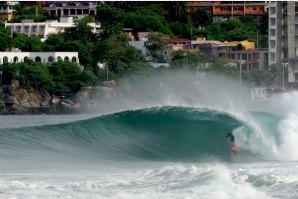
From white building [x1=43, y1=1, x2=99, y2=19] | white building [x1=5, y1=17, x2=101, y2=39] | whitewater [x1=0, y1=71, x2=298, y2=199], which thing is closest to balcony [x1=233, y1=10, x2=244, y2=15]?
white building [x1=43, y1=1, x2=99, y2=19]

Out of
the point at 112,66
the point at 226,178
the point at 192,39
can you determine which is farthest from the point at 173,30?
the point at 226,178

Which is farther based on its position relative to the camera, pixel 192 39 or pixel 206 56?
pixel 192 39

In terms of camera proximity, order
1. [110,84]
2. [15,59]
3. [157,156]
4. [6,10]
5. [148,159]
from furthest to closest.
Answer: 1. [6,10]
2. [15,59]
3. [110,84]
4. [157,156]
5. [148,159]

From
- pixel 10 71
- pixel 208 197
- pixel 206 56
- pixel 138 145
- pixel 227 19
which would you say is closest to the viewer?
pixel 208 197

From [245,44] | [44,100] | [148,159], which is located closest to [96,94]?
[44,100]

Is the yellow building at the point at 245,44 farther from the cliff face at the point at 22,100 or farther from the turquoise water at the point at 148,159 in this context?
the turquoise water at the point at 148,159

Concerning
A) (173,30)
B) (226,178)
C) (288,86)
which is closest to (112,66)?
(288,86)

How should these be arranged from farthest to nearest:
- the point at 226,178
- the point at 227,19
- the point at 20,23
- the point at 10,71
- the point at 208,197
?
the point at 227,19 → the point at 20,23 → the point at 10,71 → the point at 226,178 → the point at 208,197

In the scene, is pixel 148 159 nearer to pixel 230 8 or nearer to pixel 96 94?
pixel 96 94

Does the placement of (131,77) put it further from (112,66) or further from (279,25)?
(279,25)
